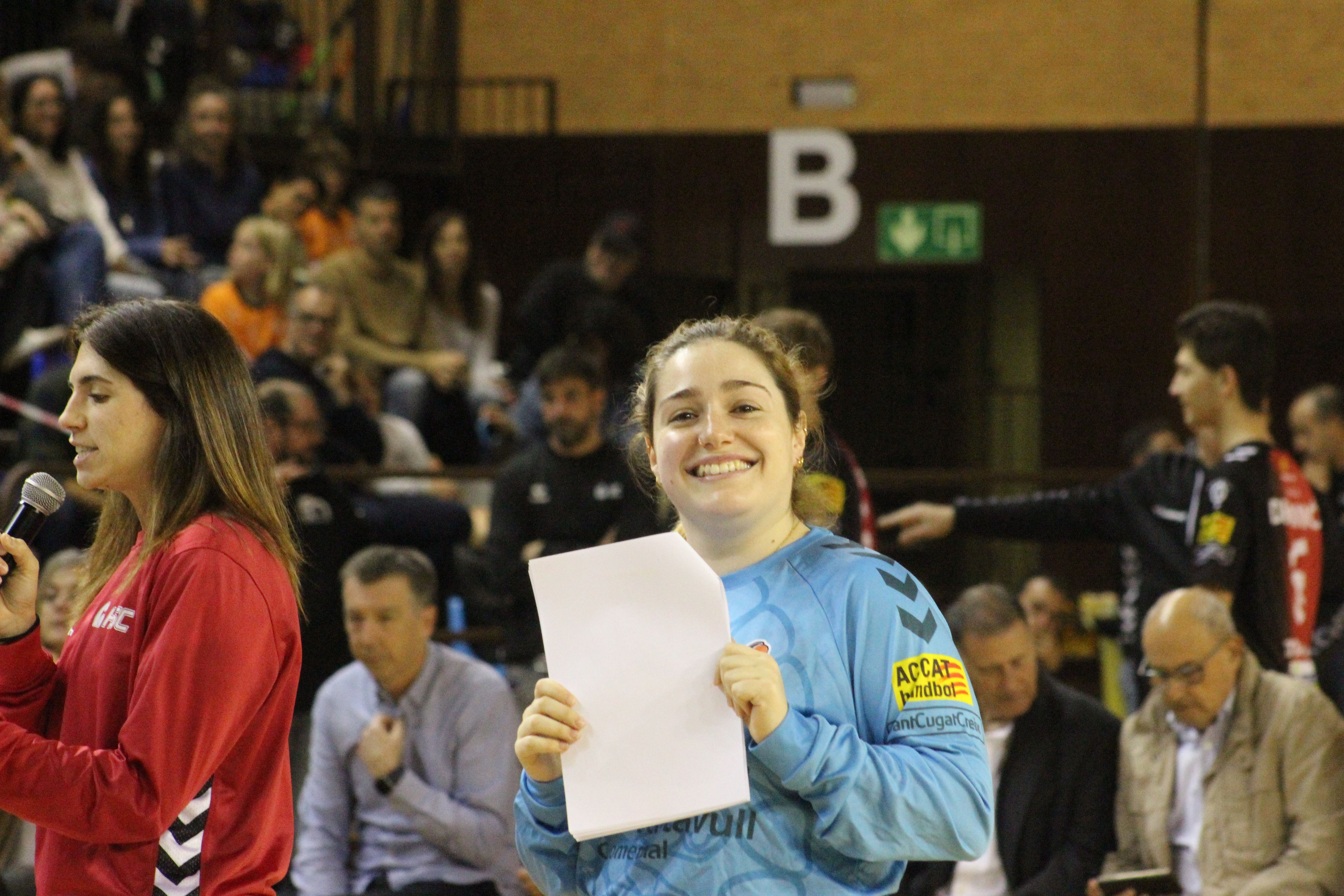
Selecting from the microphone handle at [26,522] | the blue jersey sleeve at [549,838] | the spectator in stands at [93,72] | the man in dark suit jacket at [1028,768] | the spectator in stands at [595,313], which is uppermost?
the spectator in stands at [93,72]

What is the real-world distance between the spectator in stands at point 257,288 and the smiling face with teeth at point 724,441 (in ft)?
16.2

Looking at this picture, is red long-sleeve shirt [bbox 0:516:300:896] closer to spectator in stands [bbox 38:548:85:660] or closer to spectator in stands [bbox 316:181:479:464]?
spectator in stands [bbox 38:548:85:660]

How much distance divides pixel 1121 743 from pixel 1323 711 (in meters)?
0.51

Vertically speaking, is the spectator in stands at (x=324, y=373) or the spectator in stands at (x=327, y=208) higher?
the spectator in stands at (x=327, y=208)

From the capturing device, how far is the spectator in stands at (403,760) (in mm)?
3924

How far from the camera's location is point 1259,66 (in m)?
10.9

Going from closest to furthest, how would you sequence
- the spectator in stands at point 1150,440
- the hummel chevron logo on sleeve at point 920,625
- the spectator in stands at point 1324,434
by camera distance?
the hummel chevron logo on sleeve at point 920,625 < the spectator in stands at point 1324,434 < the spectator in stands at point 1150,440

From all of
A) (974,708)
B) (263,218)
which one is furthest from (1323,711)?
(263,218)

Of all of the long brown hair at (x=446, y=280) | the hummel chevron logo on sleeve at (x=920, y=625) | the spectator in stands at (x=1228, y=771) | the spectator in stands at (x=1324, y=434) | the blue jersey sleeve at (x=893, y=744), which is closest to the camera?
the blue jersey sleeve at (x=893, y=744)

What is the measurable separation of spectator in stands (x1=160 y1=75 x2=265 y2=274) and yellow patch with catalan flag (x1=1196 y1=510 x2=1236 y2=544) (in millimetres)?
5115

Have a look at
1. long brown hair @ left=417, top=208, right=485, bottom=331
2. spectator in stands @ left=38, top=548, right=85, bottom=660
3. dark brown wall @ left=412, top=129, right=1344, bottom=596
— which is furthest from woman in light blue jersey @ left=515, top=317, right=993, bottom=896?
dark brown wall @ left=412, top=129, right=1344, bottom=596

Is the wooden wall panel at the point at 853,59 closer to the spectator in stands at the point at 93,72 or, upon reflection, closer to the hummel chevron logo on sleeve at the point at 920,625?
the spectator in stands at the point at 93,72

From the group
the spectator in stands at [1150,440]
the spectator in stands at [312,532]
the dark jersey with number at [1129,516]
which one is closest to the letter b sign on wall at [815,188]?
the spectator in stands at [1150,440]

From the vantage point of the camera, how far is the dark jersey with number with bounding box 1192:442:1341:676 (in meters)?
3.93
